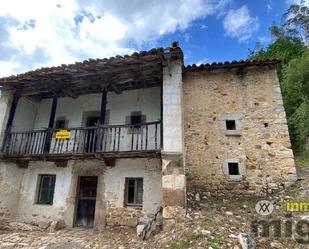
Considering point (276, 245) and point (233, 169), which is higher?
point (233, 169)

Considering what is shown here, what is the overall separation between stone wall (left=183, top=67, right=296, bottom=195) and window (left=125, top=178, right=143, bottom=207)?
5.13 ft

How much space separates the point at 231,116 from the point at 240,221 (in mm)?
3626

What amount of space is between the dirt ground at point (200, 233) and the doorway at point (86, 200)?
0.65 m

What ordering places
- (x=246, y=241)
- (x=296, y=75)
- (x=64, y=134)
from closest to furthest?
(x=246, y=241), (x=64, y=134), (x=296, y=75)

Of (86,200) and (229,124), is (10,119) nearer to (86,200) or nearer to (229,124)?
(86,200)

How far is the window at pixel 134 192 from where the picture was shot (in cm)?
764

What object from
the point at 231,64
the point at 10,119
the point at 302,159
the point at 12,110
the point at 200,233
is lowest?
the point at 200,233

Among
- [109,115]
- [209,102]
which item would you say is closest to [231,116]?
[209,102]

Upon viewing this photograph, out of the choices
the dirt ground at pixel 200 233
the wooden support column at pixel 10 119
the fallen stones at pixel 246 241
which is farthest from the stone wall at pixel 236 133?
the wooden support column at pixel 10 119

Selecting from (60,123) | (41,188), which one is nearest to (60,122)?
(60,123)

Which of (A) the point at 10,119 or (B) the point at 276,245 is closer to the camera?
(B) the point at 276,245

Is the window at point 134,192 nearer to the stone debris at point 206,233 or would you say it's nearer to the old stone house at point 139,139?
the old stone house at point 139,139

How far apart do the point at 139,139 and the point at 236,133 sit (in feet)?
10.6

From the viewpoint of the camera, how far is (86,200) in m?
8.21
